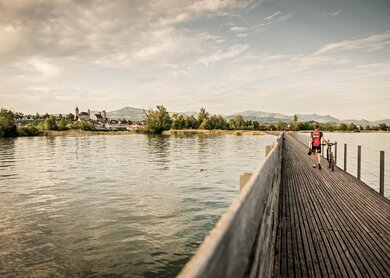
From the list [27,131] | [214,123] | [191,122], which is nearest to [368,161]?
[27,131]

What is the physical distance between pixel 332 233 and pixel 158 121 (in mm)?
124659

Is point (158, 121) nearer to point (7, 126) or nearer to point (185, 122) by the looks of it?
point (185, 122)

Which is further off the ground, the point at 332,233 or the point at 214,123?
the point at 214,123

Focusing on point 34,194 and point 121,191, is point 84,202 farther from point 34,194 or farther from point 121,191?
point 34,194

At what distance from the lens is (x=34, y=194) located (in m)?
17.7

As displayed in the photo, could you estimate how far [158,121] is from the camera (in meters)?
130

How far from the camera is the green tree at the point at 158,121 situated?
130 m

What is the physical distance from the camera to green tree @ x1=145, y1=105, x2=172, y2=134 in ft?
426

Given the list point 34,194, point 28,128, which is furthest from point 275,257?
point 28,128

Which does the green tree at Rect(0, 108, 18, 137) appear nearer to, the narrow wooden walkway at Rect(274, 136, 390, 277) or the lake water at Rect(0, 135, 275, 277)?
the lake water at Rect(0, 135, 275, 277)

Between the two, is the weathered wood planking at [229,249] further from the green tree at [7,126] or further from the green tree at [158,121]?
the green tree at [158,121]

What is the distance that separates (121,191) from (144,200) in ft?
9.34

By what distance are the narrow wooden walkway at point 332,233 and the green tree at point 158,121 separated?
120m

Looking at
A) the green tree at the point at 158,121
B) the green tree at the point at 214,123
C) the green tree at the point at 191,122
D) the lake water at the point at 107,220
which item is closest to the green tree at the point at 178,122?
the green tree at the point at 191,122
